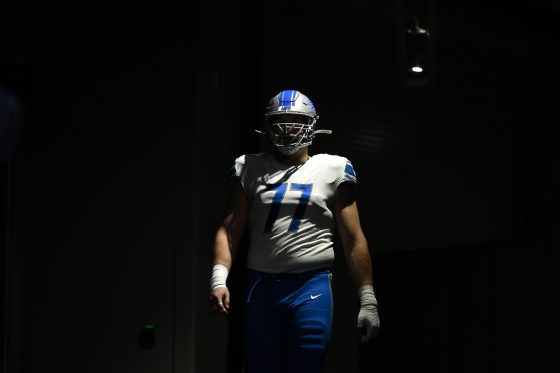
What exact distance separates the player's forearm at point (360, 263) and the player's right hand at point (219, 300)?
1.91 ft

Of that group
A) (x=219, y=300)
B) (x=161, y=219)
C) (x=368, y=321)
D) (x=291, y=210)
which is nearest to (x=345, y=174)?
(x=291, y=210)

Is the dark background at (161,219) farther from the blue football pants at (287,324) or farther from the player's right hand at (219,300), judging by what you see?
the player's right hand at (219,300)

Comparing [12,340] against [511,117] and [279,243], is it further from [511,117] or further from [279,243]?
[511,117]

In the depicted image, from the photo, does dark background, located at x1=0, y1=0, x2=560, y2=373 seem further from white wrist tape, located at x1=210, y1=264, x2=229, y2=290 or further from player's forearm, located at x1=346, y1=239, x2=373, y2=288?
white wrist tape, located at x1=210, y1=264, x2=229, y2=290

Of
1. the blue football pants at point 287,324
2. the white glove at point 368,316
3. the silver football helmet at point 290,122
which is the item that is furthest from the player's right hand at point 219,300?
the silver football helmet at point 290,122

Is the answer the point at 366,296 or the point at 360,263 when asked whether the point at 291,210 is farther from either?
the point at 366,296

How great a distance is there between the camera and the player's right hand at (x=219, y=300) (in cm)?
458

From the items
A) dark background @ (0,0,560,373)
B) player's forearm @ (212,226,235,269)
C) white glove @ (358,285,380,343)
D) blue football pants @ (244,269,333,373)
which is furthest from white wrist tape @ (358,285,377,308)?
dark background @ (0,0,560,373)

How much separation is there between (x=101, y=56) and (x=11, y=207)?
1.16 meters

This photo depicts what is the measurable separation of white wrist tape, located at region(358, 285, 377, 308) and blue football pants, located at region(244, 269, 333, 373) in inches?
5.8

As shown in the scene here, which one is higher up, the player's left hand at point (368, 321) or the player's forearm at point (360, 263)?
the player's forearm at point (360, 263)

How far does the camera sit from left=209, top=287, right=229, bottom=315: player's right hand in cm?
458

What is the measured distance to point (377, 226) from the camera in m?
8.53

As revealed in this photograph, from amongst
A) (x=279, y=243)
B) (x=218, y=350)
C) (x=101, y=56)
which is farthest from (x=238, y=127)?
(x=279, y=243)
